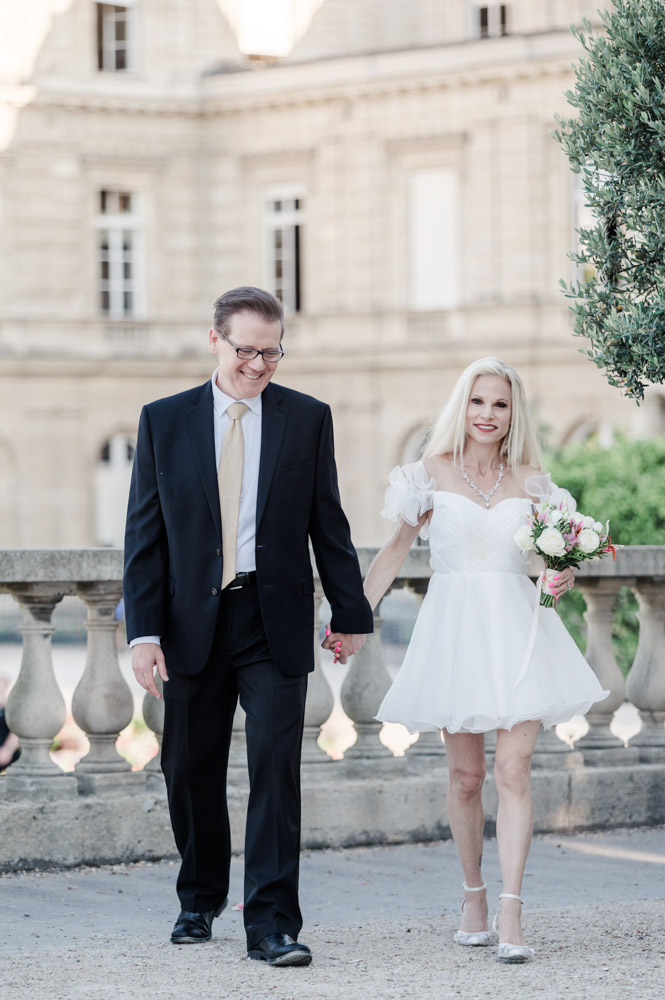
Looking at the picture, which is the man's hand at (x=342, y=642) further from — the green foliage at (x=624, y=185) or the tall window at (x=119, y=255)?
the tall window at (x=119, y=255)

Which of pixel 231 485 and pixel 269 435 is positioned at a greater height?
pixel 269 435

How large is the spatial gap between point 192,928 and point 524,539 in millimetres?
1500

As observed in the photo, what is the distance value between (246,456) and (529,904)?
184cm

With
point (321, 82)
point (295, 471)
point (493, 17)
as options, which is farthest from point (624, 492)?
point (493, 17)

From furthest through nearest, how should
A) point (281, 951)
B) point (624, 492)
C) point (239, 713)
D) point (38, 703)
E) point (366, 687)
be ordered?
point (624, 492), point (366, 687), point (239, 713), point (38, 703), point (281, 951)

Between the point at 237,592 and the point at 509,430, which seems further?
the point at 509,430

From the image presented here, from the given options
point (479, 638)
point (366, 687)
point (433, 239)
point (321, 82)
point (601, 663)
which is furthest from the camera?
point (433, 239)

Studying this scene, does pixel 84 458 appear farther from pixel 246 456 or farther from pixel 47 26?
pixel 246 456

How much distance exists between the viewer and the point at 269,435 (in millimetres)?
4734

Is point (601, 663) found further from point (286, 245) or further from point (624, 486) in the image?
point (286, 245)

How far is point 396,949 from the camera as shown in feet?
15.5

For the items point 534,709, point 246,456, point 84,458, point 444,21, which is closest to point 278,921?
point 534,709

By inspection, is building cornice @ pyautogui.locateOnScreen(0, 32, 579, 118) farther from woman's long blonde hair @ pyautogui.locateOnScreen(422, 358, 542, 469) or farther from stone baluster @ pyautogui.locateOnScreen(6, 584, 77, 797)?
woman's long blonde hair @ pyautogui.locateOnScreen(422, 358, 542, 469)

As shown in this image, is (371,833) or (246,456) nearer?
(246,456)
